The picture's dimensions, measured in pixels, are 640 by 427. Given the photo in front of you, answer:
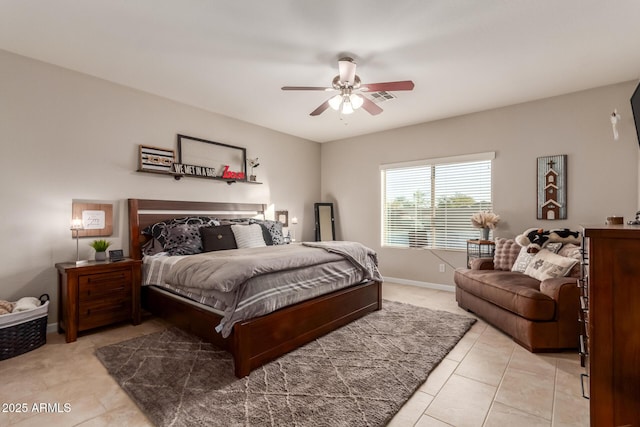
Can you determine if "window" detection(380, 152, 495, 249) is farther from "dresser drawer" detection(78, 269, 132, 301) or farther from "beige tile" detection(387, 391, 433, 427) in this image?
"dresser drawer" detection(78, 269, 132, 301)

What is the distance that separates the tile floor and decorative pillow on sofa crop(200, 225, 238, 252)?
50.4 inches

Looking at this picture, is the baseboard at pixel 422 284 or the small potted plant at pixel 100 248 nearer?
the small potted plant at pixel 100 248

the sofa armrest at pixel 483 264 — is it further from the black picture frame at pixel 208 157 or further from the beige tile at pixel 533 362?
the black picture frame at pixel 208 157

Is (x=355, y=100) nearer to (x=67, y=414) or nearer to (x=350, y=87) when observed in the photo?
(x=350, y=87)

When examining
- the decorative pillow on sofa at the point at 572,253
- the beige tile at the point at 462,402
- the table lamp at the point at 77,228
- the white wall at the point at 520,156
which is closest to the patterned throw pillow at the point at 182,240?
the table lamp at the point at 77,228

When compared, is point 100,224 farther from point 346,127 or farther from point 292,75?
point 346,127

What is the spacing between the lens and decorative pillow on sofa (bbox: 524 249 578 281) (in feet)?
9.20

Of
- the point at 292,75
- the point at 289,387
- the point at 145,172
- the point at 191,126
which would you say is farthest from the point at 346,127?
the point at 289,387

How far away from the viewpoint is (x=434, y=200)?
191 inches

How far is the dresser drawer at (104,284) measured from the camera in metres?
2.89

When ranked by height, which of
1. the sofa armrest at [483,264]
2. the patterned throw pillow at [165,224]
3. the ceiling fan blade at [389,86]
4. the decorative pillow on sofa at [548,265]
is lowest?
the sofa armrest at [483,264]

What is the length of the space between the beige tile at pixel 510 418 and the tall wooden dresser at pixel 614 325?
1.69ft

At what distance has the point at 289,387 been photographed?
6.74 ft

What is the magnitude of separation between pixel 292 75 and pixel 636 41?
10.1 feet
